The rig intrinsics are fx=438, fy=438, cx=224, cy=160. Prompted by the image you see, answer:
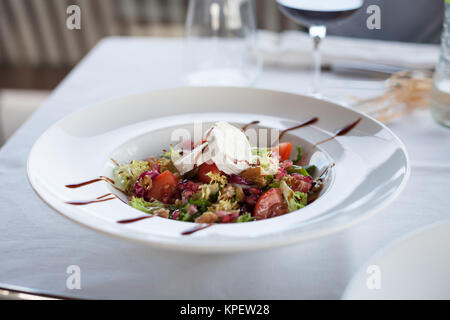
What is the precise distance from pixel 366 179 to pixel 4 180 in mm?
732

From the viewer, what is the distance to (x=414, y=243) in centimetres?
61

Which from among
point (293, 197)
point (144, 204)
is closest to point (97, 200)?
point (144, 204)

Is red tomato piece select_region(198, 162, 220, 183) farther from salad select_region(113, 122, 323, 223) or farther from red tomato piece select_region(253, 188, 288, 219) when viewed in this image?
red tomato piece select_region(253, 188, 288, 219)

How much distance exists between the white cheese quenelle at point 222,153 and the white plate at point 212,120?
15cm

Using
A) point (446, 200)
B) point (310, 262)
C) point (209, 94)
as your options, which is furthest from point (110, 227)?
point (446, 200)

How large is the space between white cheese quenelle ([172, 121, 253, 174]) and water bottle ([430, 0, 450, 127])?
54cm

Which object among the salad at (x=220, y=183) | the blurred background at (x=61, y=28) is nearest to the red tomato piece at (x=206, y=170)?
the salad at (x=220, y=183)

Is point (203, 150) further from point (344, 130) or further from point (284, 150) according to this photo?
point (344, 130)

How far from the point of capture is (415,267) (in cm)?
62

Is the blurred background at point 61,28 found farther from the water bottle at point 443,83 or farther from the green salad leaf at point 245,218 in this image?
the green salad leaf at point 245,218

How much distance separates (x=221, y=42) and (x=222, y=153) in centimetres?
76

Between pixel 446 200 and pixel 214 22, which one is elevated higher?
pixel 214 22

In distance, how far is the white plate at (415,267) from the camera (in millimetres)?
585
